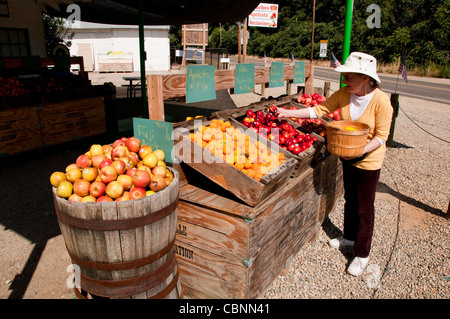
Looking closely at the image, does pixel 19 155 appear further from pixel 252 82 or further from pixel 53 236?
pixel 252 82

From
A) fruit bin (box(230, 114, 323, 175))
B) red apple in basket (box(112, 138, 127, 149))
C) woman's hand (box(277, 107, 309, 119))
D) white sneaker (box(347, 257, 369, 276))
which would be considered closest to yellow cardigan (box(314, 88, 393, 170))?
woman's hand (box(277, 107, 309, 119))

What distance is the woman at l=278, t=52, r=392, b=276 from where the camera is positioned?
10.3ft

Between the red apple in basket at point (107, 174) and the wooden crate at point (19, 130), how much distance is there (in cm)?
479

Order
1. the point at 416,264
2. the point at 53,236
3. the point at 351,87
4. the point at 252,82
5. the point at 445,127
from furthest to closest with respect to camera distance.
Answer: the point at 445,127 → the point at 252,82 → the point at 53,236 → the point at 416,264 → the point at 351,87

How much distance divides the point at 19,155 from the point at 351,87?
6.01m

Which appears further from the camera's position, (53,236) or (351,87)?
(53,236)

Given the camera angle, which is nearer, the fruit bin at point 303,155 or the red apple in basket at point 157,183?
the red apple in basket at point 157,183

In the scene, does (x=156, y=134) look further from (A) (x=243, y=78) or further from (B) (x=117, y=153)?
(A) (x=243, y=78)

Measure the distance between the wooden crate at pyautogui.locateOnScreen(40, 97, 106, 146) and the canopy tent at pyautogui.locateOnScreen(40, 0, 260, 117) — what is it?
165 centimetres

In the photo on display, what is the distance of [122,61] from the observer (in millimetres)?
25906

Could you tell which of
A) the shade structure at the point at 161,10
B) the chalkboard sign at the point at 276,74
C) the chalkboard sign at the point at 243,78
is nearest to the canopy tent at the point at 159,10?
the shade structure at the point at 161,10

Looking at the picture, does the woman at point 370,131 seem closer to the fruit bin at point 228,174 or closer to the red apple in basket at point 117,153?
the fruit bin at point 228,174

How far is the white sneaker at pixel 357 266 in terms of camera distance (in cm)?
353
